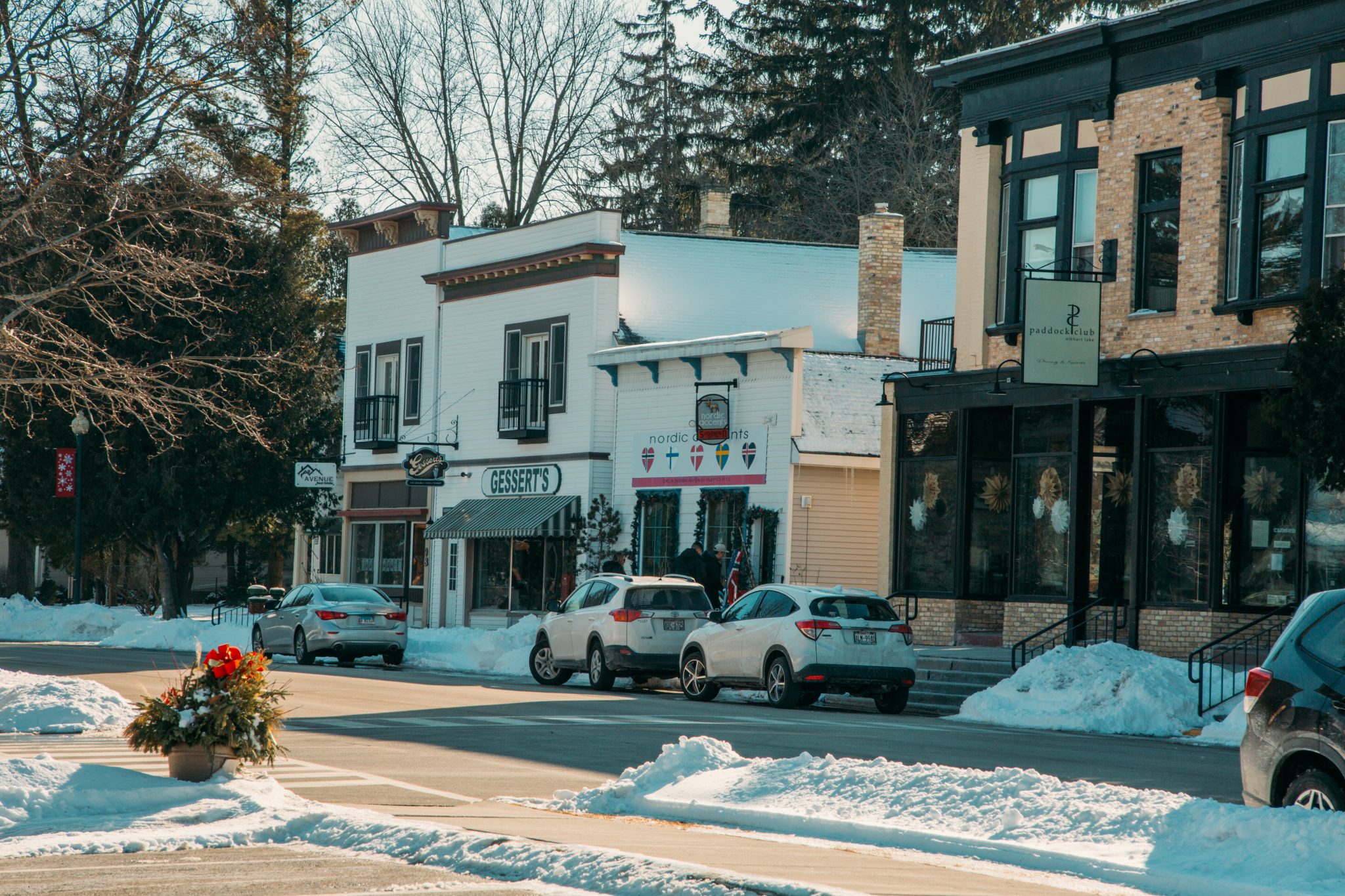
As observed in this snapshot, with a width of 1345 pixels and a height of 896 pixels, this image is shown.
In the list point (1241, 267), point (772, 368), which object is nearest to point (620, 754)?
point (1241, 267)

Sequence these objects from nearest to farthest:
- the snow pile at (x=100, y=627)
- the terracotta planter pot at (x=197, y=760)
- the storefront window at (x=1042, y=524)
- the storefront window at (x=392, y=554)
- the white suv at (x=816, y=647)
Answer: the terracotta planter pot at (x=197, y=760) < the white suv at (x=816, y=647) < the storefront window at (x=1042, y=524) < the snow pile at (x=100, y=627) < the storefront window at (x=392, y=554)

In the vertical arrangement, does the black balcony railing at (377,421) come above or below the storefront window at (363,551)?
above

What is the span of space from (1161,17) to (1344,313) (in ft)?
24.9

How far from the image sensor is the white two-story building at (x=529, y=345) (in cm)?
3700

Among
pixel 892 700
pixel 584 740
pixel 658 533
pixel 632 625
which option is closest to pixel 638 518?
pixel 658 533

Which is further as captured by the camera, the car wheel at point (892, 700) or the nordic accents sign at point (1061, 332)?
the nordic accents sign at point (1061, 332)

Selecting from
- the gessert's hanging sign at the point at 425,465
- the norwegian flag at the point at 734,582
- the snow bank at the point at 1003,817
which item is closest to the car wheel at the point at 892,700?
the norwegian flag at the point at 734,582

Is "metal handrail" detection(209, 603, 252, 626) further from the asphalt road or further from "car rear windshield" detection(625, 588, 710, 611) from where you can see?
the asphalt road

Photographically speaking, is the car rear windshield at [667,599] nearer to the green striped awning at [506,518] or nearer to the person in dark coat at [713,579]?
the person in dark coat at [713,579]

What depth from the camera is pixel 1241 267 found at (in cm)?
2425

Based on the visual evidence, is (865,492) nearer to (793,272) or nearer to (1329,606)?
(793,272)

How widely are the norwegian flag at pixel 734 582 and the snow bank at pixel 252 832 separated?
1891 cm

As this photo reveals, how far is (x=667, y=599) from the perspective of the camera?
82.8 ft

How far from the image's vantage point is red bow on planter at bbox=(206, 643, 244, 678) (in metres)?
12.4
